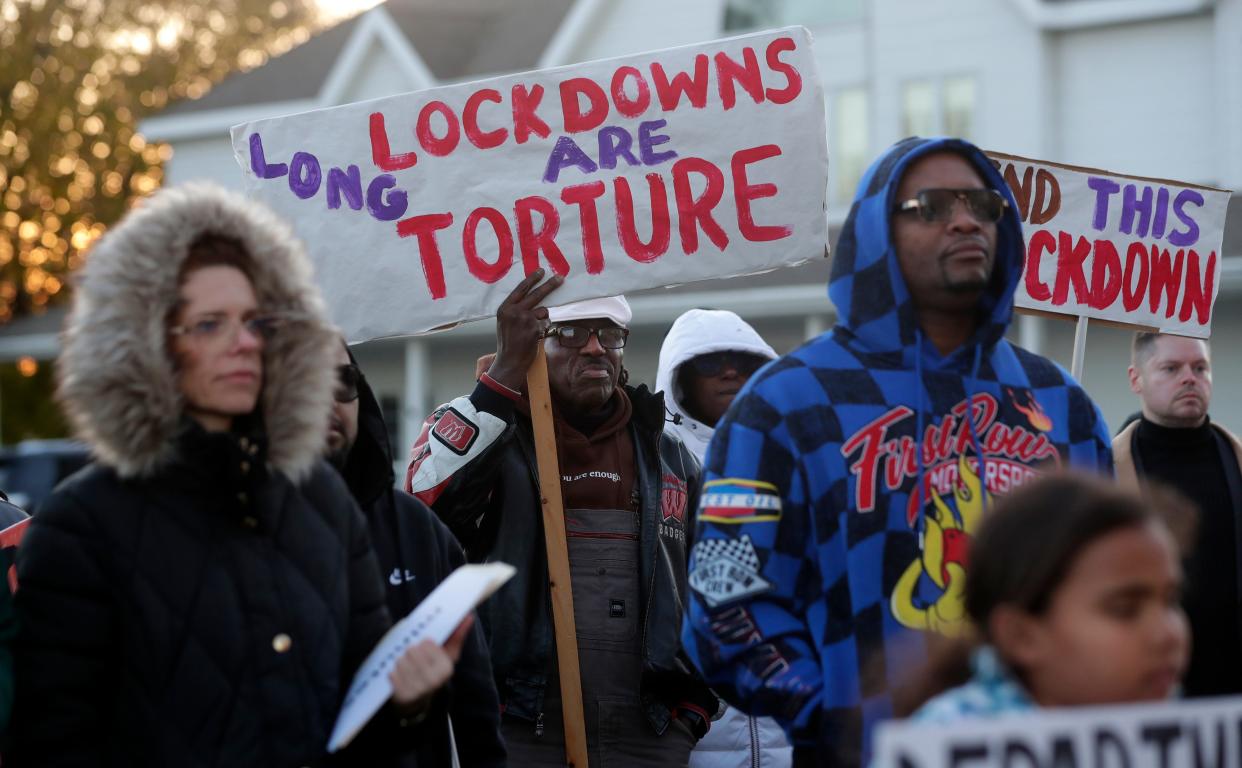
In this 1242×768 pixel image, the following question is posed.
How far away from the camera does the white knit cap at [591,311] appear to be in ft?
17.6

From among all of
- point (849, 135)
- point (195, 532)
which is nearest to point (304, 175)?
point (195, 532)

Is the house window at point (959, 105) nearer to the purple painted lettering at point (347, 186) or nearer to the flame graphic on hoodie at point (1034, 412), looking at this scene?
the purple painted lettering at point (347, 186)

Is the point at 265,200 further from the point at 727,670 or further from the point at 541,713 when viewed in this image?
the point at 727,670

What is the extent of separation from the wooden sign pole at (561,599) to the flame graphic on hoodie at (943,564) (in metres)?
1.62

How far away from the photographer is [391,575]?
157 inches

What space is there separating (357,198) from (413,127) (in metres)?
0.30

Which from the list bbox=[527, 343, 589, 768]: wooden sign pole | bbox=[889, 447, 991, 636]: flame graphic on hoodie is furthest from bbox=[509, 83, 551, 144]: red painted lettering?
bbox=[889, 447, 991, 636]: flame graphic on hoodie

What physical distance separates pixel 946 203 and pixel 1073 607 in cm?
146

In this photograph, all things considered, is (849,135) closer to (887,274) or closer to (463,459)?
(463,459)

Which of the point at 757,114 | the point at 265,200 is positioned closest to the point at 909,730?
the point at 757,114

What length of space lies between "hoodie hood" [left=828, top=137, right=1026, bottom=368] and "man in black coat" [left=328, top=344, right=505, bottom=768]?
1.19m

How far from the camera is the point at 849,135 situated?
21.0 metres

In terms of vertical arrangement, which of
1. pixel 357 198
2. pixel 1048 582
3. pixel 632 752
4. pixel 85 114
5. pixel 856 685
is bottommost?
pixel 632 752

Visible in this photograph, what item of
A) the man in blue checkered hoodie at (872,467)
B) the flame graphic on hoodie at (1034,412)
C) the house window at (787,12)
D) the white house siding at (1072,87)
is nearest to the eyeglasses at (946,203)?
the man in blue checkered hoodie at (872,467)
